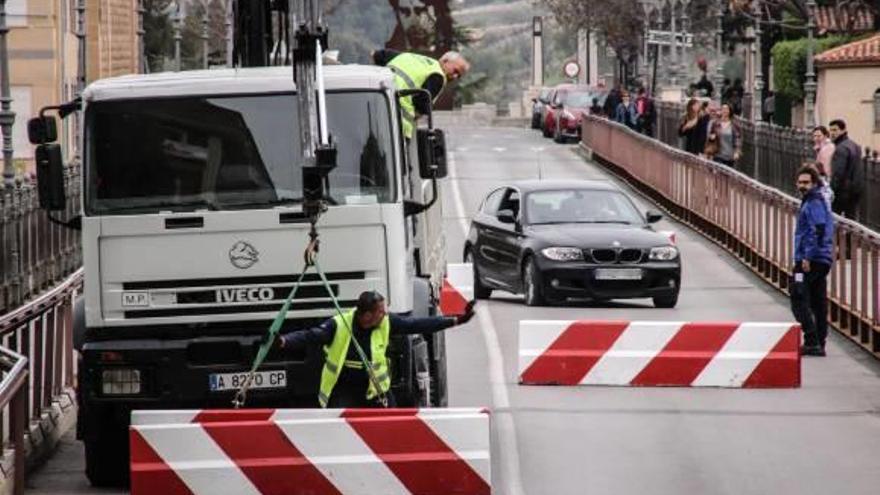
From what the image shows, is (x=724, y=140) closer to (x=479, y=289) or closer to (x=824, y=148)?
(x=824, y=148)

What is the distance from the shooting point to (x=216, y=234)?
16.4 meters

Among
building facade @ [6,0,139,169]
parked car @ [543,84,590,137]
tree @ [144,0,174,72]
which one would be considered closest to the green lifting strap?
building facade @ [6,0,139,169]

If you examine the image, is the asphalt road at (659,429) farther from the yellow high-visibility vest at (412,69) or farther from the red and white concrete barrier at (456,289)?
the yellow high-visibility vest at (412,69)

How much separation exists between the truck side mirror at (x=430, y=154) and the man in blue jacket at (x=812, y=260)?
8281 millimetres

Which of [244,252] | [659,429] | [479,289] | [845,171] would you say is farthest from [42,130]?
[845,171]

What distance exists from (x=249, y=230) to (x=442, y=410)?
2.05 metres

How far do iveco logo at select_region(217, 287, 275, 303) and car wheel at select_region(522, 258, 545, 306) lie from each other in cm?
1371

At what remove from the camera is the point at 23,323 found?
17.8m

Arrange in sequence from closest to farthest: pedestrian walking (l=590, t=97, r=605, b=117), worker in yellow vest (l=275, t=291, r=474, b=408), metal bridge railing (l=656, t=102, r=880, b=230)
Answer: worker in yellow vest (l=275, t=291, r=474, b=408)
metal bridge railing (l=656, t=102, r=880, b=230)
pedestrian walking (l=590, t=97, r=605, b=117)

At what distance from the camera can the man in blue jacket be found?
24688 mm

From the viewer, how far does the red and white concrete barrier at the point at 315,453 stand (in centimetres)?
1508

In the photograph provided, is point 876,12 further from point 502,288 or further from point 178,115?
point 178,115

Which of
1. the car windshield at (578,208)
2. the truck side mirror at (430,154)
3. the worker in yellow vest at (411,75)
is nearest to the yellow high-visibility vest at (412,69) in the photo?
the worker in yellow vest at (411,75)

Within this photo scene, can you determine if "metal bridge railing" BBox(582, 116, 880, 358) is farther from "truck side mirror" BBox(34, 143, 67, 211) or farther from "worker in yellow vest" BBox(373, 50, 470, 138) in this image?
"truck side mirror" BBox(34, 143, 67, 211)
